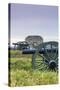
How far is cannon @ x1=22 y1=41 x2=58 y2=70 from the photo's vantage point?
2.59 meters

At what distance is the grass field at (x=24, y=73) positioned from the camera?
253 cm

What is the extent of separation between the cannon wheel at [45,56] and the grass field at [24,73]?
0.06 m

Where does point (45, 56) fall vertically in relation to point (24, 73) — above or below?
above

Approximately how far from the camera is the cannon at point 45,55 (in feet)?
8.50

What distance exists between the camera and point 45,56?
2.62 m

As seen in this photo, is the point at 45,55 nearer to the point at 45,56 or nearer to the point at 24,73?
the point at 45,56

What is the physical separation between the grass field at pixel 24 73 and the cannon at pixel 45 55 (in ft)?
0.20

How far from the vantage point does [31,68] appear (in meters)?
2.58

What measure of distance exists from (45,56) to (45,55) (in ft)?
0.04

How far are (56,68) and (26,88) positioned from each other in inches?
18.2

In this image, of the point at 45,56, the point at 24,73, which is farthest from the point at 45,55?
the point at 24,73

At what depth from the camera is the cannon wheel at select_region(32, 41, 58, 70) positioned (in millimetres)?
2596

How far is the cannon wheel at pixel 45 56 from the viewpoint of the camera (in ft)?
8.52

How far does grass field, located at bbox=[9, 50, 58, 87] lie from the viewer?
8.29 ft
